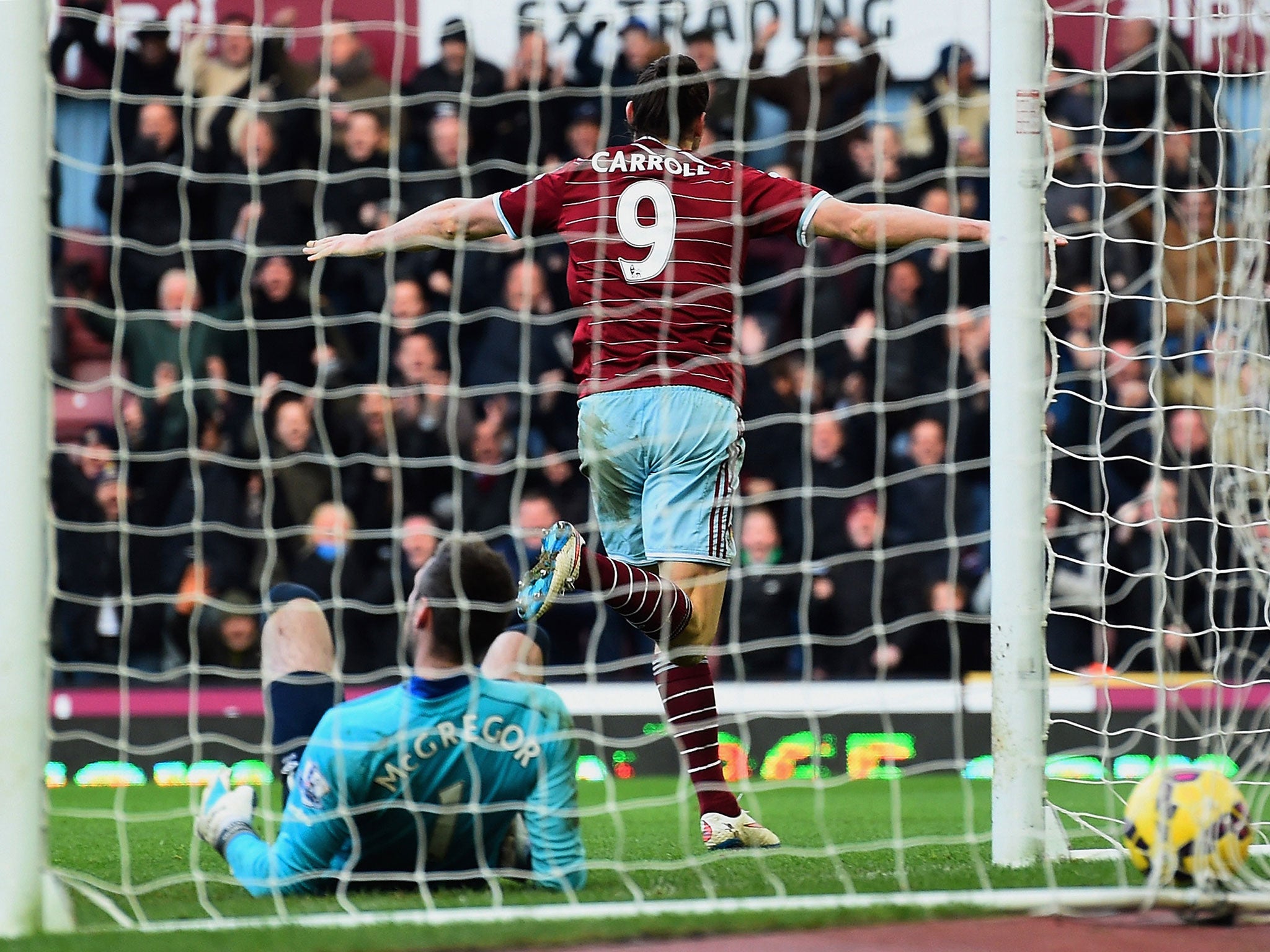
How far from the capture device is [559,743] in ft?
10.3

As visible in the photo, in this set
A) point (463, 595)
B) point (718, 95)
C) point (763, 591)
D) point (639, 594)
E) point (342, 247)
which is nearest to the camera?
point (463, 595)

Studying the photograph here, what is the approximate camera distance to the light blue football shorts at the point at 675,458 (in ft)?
12.2

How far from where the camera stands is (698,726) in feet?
12.2

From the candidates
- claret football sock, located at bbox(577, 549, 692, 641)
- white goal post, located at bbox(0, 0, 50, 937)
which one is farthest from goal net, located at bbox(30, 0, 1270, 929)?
white goal post, located at bbox(0, 0, 50, 937)

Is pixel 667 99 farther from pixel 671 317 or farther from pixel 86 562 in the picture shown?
pixel 86 562

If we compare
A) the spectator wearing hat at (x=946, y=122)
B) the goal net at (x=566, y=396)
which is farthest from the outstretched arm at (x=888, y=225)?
the spectator wearing hat at (x=946, y=122)

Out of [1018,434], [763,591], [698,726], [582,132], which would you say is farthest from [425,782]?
[582,132]

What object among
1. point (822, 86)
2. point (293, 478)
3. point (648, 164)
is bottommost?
point (293, 478)

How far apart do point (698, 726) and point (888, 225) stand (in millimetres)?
1216

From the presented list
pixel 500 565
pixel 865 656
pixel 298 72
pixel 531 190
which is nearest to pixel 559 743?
pixel 500 565

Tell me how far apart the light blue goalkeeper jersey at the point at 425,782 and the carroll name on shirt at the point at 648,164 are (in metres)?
1.31

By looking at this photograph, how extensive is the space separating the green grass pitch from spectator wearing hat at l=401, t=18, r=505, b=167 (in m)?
2.81

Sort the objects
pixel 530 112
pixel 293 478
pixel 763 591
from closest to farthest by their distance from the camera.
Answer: pixel 293 478 < pixel 763 591 < pixel 530 112

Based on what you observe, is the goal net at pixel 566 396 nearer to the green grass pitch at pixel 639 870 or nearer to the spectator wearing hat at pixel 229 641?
the spectator wearing hat at pixel 229 641
